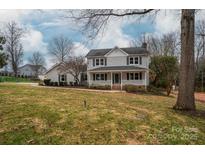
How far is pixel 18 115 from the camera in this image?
779 cm

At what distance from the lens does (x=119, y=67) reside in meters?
30.7

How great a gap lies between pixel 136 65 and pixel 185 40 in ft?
67.4

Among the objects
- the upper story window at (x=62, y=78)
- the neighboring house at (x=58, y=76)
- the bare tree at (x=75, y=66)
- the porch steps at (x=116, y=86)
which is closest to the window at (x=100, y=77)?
the porch steps at (x=116, y=86)

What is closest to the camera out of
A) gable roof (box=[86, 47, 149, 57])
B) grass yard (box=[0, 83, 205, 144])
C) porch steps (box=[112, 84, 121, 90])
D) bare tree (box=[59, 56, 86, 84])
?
grass yard (box=[0, 83, 205, 144])

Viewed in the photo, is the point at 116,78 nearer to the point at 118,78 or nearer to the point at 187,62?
the point at 118,78

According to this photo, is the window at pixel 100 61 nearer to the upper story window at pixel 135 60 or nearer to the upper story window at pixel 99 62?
the upper story window at pixel 99 62

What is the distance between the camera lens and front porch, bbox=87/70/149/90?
29.7 m

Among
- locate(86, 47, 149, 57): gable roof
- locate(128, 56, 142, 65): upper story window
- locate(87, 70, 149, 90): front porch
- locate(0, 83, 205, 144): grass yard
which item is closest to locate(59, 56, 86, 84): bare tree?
locate(86, 47, 149, 57): gable roof

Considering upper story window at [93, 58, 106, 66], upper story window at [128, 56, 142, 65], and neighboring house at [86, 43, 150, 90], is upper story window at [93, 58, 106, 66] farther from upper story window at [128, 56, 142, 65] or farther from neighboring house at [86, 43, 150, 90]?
upper story window at [128, 56, 142, 65]

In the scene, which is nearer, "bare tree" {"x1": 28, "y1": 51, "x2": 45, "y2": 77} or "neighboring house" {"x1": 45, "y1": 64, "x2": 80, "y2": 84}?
"neighboring house" {"x1": 45, "y1": 64, "x2": 80, "y2": 84}

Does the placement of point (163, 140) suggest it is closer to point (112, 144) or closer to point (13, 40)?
point (112, 144)

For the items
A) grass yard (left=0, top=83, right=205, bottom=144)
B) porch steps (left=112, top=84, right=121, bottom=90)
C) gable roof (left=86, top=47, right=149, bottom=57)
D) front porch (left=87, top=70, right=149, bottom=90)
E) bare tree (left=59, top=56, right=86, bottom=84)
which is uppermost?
gable roof (left=86, top=47, right=149, bottom=57)

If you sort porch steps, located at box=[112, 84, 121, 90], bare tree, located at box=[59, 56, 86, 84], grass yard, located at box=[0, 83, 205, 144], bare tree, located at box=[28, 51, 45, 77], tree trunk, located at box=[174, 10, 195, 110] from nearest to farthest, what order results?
grass yard, located at box=[0, 83, 205, 144], tree trunk, located at box=[174, 10, 195, 110], porch steps, located at box=[112, 84, 121, 90], bare tree, located at box=[59, 56, 86, 84], bare tree, located at box=[28, 51, 45, 77]

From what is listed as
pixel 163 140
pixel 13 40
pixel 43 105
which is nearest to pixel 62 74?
pixel 13 40
